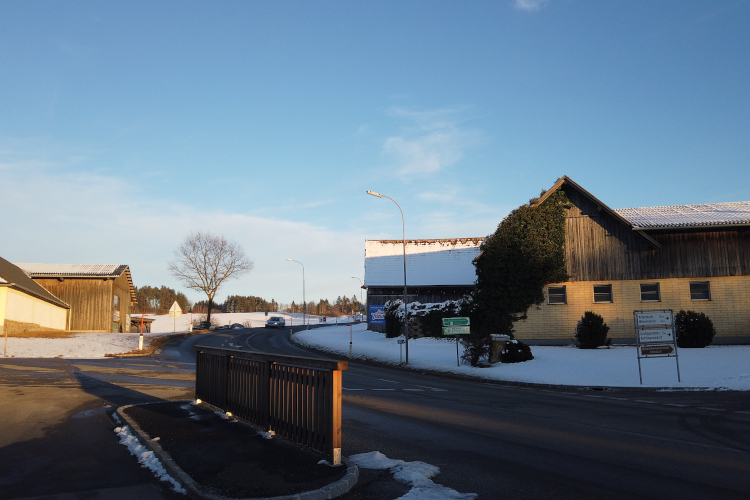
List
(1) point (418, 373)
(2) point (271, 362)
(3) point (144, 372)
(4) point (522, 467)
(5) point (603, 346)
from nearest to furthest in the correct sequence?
(4) point (522, 467) < (2) point (271, 362) < (3) point (144, 372) < (1) point (418, 373) < (5) point (603, 346)

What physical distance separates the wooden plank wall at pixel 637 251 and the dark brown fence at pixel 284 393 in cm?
2351

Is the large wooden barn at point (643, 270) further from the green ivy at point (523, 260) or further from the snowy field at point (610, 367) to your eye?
the snowy field at point (610, 367)

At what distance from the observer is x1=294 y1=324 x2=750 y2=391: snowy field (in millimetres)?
17484

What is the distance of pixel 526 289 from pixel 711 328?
Result: 870cm

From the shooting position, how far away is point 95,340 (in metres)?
35.5

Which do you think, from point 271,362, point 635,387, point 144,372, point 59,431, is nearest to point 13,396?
point 59,431

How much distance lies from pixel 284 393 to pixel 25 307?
132 feet

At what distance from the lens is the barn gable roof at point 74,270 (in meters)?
49.2

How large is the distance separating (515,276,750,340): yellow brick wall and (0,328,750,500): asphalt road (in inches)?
511

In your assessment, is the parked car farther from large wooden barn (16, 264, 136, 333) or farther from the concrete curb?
the concrete curb

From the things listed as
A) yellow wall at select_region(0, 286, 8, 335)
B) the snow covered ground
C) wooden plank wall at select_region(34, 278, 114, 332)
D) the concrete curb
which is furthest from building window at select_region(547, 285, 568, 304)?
wooden plank wall at select_region(34, 278, 114, 332)

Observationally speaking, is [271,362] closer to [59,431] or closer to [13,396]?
[59,431]

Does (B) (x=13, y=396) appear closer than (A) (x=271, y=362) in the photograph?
No

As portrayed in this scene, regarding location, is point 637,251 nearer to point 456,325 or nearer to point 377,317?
point 456,325
